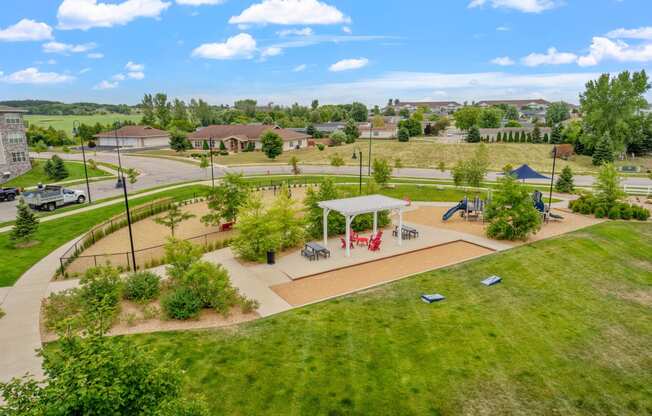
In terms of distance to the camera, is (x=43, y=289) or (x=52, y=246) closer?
(x=43, y=289)

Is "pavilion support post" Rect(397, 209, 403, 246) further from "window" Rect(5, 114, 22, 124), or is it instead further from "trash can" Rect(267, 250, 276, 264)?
"window" Rect(5, 114, 22, 124)

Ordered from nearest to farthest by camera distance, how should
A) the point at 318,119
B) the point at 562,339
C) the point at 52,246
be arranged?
the point at 562,339 → the point at 52,246 → the point at 318,119

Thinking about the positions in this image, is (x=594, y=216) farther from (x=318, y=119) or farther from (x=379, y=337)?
(x=318, y=119)

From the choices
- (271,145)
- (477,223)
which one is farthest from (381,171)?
(271,145)


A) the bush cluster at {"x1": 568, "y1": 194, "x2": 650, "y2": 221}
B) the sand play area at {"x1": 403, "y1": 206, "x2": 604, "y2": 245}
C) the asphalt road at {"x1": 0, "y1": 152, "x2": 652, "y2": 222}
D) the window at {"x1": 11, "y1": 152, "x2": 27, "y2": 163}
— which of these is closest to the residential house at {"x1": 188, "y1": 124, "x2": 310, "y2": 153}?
the asphalt road at {"x1": 0, "y1": 152, "x2": 652, "y2": 222}

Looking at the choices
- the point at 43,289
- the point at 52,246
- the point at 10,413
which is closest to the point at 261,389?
the point at 10,413

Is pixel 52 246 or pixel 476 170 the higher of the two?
pixel 476 170
